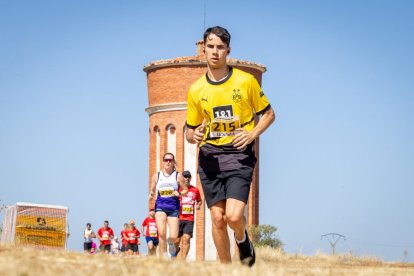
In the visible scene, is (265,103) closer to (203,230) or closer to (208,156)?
(208,156)

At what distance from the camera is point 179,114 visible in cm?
5372

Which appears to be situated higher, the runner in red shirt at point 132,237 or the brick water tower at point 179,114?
the brick water tower at point 179,114

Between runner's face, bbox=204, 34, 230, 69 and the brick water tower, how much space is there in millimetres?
40978

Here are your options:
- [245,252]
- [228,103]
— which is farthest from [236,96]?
[245,252]

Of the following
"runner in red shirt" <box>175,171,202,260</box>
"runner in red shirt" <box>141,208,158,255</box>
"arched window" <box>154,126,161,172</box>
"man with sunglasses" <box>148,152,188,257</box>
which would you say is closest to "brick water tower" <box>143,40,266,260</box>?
"arched window" <box>154,126,161,172</box>

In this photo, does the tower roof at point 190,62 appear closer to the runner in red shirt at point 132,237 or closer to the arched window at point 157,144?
the arched window at point 157,144

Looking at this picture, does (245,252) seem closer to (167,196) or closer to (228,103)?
(228,103)

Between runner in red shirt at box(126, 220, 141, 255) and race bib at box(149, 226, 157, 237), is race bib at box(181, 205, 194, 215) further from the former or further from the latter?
runner in red shirt at box(126, 220, 141, 255)

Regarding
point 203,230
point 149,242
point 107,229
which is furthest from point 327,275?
point 203,230

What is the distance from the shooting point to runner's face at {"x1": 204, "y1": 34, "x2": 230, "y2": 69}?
11.4 meters

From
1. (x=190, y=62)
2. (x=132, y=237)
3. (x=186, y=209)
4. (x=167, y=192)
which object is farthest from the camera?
(x=190, y=62)

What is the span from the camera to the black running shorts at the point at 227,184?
1118 cm

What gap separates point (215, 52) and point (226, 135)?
3.23 feet

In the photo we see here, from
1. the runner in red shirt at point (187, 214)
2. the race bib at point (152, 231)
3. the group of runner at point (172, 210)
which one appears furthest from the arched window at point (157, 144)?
the runner in red shirt at point (187, 214)
